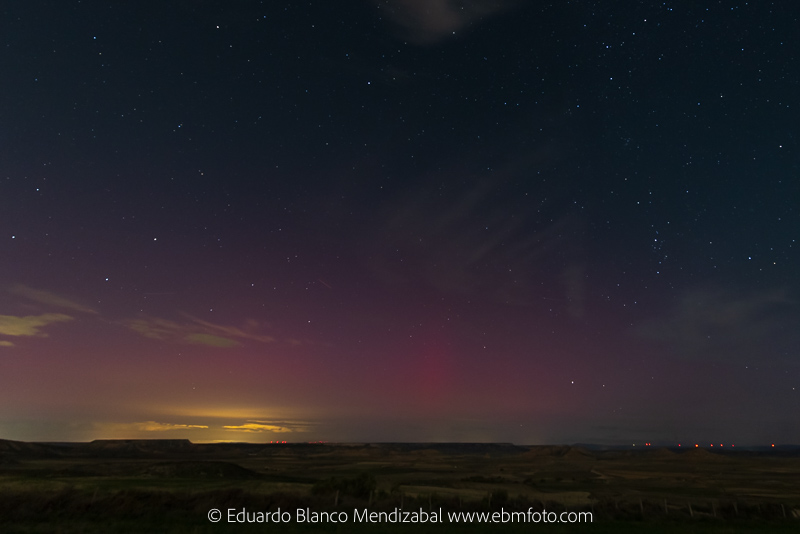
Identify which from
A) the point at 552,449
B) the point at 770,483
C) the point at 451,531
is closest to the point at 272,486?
the point at 451,531

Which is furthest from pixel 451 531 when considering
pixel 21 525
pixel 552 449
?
pixel 552 449

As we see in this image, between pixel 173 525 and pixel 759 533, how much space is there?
104 feet

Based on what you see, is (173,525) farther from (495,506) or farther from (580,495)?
(580,495)

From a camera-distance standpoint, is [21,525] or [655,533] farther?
[655,533]

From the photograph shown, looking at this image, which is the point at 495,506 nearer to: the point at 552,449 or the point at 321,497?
the point at 321,497

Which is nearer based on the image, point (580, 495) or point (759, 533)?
point (759, 533)

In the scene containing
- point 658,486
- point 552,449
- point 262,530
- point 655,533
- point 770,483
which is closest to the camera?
point 262,530

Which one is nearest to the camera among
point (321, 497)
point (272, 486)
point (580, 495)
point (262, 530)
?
point (262, 530)

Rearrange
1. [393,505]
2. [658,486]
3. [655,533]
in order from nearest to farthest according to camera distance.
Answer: [655,533] < [393,505] < [658,486]

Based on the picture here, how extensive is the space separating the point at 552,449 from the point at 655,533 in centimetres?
17073

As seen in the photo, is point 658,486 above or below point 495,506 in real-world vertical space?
below

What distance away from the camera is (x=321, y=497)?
117ft

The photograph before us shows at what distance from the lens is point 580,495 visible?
167 ft

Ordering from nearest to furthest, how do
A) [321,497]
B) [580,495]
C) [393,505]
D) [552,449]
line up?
1. [393,505]
2. [321,497]
3. [580,495]
4. [552,449]
